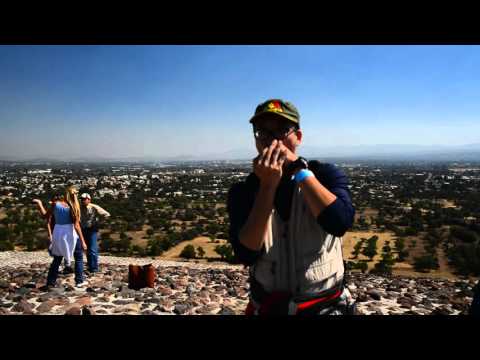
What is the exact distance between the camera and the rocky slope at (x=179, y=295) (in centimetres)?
662

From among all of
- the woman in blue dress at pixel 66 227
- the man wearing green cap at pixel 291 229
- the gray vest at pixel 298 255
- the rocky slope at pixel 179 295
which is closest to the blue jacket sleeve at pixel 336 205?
the man wearing green cap at pixel 291 229

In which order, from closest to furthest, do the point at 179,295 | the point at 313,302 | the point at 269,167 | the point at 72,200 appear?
1. the point at 269,167
2. the point at 313,302
3. the point at 72,200
4. the point at 179,295

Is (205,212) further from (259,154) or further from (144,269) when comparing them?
(259,154)

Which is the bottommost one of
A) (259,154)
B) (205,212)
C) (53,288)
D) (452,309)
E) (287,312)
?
(205,212)

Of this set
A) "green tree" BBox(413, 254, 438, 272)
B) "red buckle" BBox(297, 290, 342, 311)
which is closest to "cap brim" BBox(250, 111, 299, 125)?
"red buckle" BBox(297, 290, 342, 311)

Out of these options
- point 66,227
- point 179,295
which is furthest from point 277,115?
point 179,295

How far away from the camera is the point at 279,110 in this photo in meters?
1.42

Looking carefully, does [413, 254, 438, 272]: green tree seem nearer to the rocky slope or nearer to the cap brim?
the rocky slope

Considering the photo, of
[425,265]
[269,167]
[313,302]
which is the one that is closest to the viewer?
[269,167]

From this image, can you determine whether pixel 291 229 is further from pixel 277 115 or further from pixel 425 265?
pixel 425 265

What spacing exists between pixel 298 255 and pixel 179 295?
7.24m
